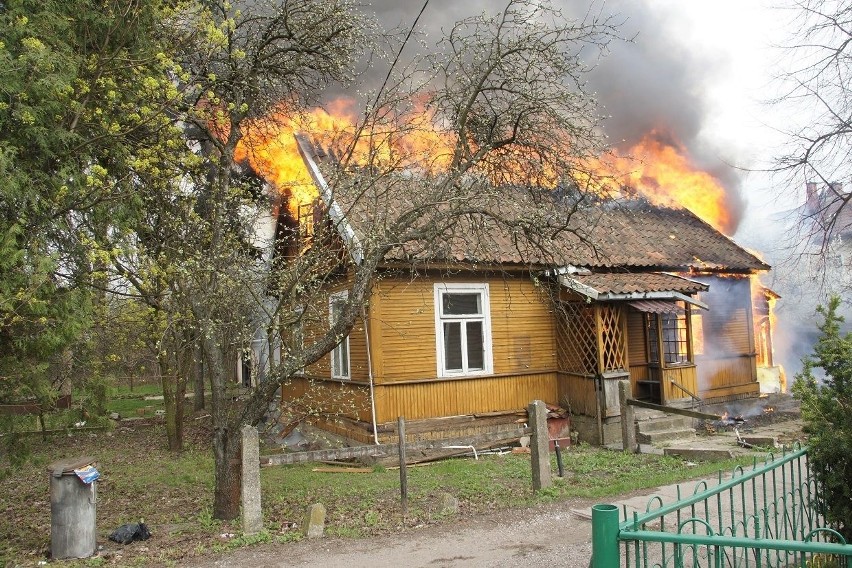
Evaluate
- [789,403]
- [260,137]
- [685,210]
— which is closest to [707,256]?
[685,210]

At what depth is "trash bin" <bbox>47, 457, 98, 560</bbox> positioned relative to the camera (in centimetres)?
741

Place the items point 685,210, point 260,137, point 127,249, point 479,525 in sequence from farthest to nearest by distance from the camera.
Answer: point 685,210, point 260,137, point 127,249, point 479,525

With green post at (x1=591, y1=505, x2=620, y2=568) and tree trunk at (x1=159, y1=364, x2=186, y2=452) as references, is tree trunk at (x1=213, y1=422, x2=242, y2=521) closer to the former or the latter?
green post at (x1=591, y1=505, x2=620, y2=568)

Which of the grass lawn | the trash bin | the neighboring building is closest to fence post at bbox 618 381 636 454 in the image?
the grass lawn

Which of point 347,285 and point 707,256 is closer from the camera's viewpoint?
point 347,285

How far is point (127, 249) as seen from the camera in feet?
30.7

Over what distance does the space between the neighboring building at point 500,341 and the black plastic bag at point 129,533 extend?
Result: 4.27 meters

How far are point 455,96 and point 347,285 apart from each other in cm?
573

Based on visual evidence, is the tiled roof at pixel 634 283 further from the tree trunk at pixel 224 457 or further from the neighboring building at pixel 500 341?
the tree trunk at pixel 224 457

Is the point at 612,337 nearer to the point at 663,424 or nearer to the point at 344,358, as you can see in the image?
the point at 663,424

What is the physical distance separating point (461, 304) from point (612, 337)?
346 cm

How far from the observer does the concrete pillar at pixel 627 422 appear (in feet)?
41.7

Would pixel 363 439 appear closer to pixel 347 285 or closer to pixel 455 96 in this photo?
pixel 347 285

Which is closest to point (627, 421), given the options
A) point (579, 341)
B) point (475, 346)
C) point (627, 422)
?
point (627, 422)
